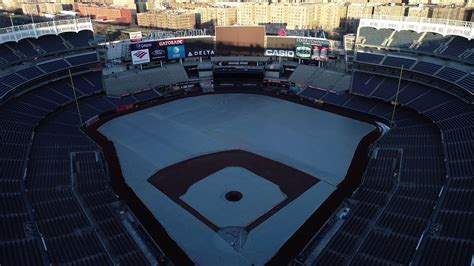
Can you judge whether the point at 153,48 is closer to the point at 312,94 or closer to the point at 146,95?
the point at 146,95

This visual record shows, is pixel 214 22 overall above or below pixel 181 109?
above

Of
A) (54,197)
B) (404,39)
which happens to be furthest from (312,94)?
(54,197)

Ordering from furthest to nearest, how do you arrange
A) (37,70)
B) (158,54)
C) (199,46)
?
(199,46), (158,54), (37,70)

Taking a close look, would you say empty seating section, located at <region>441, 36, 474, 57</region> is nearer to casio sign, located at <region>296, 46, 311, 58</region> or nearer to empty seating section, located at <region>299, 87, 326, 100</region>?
empty seating section, located at <region>299, 87, 326, 100</region>

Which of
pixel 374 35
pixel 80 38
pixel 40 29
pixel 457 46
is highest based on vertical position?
pixel 40 29

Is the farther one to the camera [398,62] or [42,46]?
[42,46]

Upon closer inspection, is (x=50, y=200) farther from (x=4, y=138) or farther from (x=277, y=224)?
(x=277, y=224)

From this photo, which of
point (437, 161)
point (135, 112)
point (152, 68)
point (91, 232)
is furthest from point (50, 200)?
point (152, 68)
